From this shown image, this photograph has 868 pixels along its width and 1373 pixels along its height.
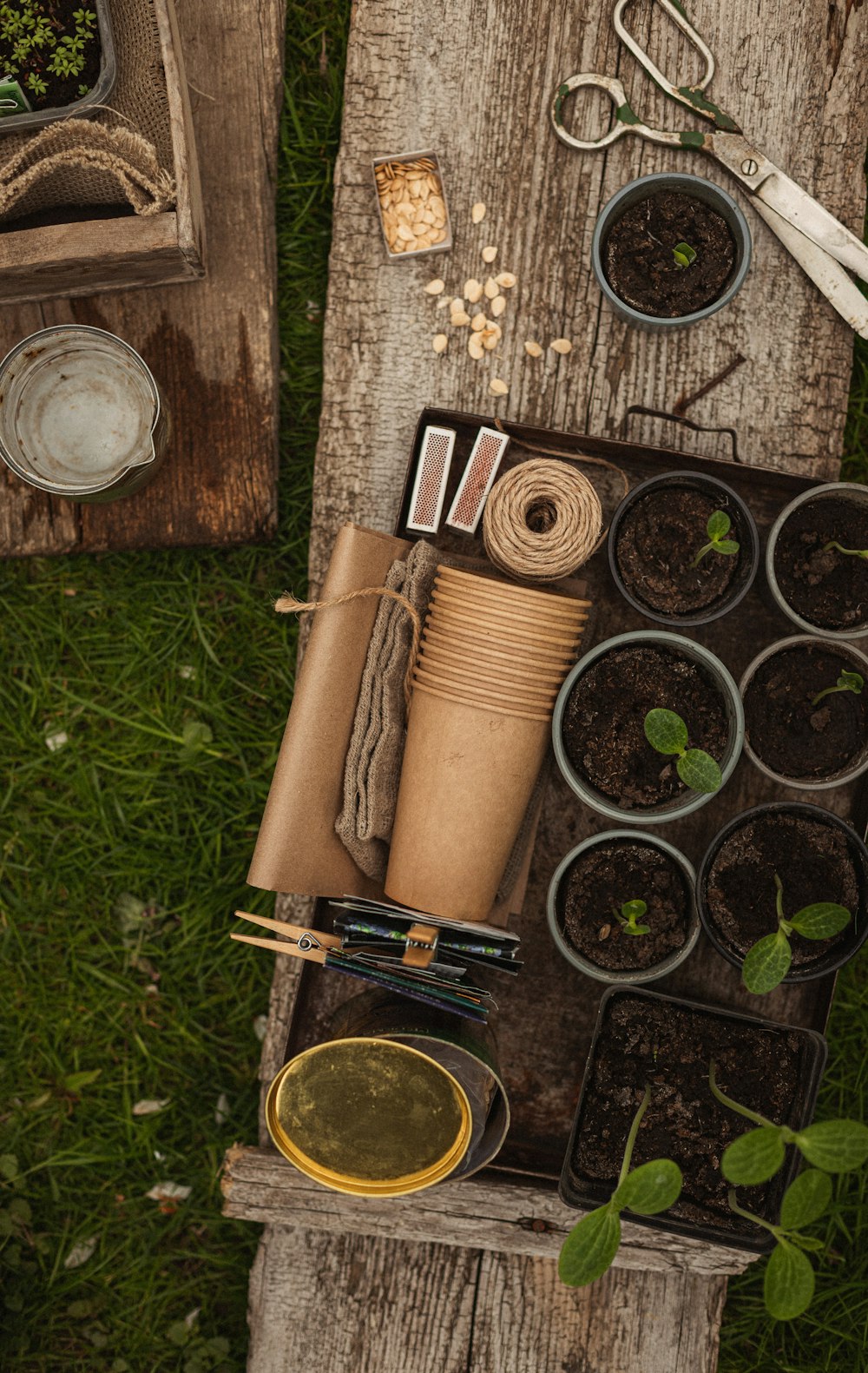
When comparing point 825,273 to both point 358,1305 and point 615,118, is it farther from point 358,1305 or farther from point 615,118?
point 358,1305

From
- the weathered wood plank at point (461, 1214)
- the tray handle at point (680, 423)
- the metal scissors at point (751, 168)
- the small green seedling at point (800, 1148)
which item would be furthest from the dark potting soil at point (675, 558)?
Result: the weathered wood plank at point (461, 1214)

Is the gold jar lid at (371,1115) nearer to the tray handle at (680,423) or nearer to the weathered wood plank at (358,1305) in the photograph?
the weathered wood plank at (358,1305)

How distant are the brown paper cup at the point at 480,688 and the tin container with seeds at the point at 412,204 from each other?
3.06ft

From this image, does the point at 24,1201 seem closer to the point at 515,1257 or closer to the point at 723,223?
the point at 515,1257

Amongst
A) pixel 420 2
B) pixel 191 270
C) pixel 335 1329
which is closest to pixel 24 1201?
pixel 335 1329

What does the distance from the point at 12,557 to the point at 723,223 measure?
5.66 ft

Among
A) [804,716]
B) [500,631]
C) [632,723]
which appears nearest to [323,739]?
[500,631]

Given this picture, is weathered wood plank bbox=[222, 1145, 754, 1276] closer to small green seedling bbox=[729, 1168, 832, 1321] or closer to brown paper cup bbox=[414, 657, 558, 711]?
small green seedling bbox=[729, 1168, 832, 1321]

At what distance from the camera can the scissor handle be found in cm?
194

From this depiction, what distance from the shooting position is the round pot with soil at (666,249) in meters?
1.86

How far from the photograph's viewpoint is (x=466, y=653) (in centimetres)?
171

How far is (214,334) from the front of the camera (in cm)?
206

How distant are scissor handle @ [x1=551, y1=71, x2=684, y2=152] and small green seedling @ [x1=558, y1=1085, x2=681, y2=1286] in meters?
1.98

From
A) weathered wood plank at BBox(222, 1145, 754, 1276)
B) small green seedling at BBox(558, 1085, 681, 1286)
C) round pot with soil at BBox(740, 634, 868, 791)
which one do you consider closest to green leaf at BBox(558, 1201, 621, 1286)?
small green seedling at BBox(558, 1085, 681, 1286)
